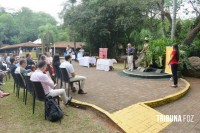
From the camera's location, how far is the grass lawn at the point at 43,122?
15.7ft

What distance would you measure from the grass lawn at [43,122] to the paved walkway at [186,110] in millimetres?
1413

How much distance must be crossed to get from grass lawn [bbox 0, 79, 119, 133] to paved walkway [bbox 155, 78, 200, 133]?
55.6 inches

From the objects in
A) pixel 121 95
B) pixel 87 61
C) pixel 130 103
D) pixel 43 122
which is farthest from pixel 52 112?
pixel 87 61

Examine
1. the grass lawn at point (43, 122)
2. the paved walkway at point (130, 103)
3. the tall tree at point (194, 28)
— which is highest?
the tall tree at point (194, 28)

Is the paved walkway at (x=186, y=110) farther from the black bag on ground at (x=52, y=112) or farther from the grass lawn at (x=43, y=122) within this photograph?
the black bag on ground at (x=52, y=112)

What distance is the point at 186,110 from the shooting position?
20.7ft

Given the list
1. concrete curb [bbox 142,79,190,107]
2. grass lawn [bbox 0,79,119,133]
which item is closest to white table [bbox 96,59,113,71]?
concrete curb [bbox 142,79,190,107]

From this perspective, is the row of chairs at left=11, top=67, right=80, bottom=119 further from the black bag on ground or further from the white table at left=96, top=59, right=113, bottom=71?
the white table at left=96, top=59, right=113, bottom=71

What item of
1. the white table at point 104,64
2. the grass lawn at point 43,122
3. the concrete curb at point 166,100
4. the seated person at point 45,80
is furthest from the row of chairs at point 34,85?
the white table at point 104,64

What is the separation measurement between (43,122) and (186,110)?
3.83 meters

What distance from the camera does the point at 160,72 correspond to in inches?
477

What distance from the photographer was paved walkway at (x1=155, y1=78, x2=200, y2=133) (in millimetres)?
4991

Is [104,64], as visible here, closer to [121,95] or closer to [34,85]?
[121,95]

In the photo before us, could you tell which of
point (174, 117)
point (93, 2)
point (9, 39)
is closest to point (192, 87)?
point (174, 117)
